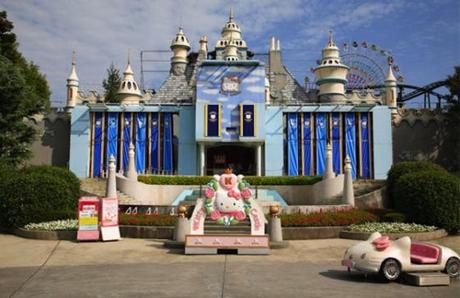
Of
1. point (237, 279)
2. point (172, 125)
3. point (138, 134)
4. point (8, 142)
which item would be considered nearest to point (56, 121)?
point (138, 134)

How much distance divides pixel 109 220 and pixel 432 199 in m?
12.7

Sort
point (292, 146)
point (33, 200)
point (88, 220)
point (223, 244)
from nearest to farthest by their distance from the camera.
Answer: point (223, 244) → point (88, 220) → point (33, 200) → point (292, 146)

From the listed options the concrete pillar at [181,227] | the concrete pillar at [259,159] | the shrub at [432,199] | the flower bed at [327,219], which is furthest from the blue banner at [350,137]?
the concrete pillar at [181,227]

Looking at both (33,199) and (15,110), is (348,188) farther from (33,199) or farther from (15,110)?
(15,110)

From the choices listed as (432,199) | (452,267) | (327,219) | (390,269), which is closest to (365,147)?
(432,199)

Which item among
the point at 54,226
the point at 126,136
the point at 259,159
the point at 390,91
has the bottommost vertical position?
the point at 54,226

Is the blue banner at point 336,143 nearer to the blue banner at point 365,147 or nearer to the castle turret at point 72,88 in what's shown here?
the blue banner at point 365,147

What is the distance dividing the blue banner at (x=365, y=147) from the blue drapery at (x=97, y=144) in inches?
850

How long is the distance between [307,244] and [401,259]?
6.45 metres

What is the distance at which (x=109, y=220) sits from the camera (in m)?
17.5

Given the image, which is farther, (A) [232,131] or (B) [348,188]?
(A) [232,131]

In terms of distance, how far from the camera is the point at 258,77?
1531 inches

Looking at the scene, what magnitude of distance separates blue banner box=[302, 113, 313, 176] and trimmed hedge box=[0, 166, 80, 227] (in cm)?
2294

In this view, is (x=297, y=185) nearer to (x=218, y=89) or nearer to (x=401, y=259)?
(x=218, y=89)
